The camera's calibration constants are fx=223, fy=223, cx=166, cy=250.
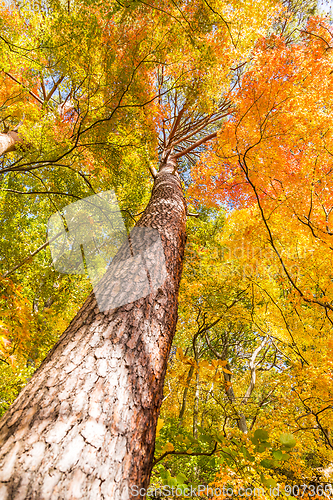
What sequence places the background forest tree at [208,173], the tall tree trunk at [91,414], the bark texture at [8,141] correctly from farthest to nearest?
the bark texture at [8,141] → the background forest tree at [208,173] → the tall tree trunk at [91,414]

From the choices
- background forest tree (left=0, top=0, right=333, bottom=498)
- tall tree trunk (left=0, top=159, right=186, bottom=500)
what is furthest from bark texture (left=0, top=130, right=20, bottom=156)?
tall tree trunk (left=0, top=159, right=186, bottom=500)

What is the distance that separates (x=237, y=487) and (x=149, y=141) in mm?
4844

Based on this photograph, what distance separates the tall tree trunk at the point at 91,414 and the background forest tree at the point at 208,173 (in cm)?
52

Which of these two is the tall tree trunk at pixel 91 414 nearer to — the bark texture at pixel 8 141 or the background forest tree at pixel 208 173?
the background forest tree at pixel 208 173

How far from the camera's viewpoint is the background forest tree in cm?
286

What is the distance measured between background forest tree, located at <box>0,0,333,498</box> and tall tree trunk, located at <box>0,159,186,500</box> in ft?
1.72

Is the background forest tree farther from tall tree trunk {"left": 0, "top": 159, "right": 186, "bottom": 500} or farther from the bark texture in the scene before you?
tall tree trunk {"left": 0, "top": 159, "right": 186, "bottom": 500}

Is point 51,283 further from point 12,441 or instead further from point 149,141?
point 12,441

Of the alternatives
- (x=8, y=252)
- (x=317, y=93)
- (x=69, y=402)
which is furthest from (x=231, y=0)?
(x=8, y=252)

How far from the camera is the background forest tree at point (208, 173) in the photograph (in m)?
2.86

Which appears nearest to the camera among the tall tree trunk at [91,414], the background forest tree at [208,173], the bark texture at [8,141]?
the tall tree trunk at [91,414]

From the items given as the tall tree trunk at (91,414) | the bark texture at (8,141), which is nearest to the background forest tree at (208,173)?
the bark texture at (8,141)

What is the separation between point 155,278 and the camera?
5.85 feet

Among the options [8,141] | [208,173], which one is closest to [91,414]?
[8,141]
